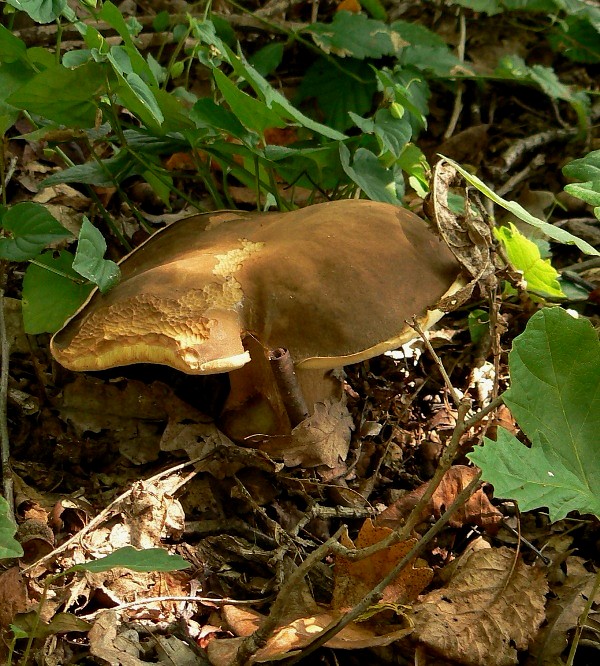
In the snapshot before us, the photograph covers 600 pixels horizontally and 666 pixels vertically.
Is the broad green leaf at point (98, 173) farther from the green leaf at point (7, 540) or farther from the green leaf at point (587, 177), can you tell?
the green leaf at point (587, 177)

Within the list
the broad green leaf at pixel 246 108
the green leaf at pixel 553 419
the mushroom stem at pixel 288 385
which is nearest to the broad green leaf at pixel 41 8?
the broad green leaf at pixel 246 108

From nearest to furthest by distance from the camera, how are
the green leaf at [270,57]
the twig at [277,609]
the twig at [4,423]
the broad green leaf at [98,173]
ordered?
the twig at [277,609] → the twig at [4,423] → the broad green leaf at [98,173] → the green leaf at [270,57]

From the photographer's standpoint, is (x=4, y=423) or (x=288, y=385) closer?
(x=288, y=385)

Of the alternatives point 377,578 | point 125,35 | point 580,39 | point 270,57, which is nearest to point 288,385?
point 377,578

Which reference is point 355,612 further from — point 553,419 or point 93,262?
point 93,262

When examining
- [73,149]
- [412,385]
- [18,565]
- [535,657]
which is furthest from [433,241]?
[73,149]

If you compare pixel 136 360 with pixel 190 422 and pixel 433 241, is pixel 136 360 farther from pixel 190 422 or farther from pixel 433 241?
pixel 433 241
